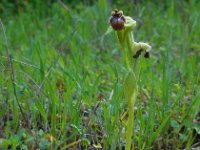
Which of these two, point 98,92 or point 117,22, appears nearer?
point 117,22

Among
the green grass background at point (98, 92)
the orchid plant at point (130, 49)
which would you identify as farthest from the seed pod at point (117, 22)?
the green grass background at point (98, 92)

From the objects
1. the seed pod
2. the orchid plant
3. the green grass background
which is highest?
the seed pod

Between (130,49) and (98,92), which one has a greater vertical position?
(130,49)

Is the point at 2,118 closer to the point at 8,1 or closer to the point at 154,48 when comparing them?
the point at 154,48

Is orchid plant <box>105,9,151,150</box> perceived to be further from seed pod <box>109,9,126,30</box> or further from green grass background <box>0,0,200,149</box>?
green grass background <box>0,0,200,149</box>

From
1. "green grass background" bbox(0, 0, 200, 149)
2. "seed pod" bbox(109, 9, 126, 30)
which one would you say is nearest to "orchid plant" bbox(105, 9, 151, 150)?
"seed pod" bbox(109, 9, 126, 30)

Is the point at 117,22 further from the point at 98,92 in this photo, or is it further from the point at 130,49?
the point at 98,92

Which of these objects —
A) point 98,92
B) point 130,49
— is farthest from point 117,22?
point 98,92

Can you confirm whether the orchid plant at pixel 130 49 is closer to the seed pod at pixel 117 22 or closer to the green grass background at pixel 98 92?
the seed pod at pixel 117 22

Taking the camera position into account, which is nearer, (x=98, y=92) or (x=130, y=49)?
(x=130, y=49)
